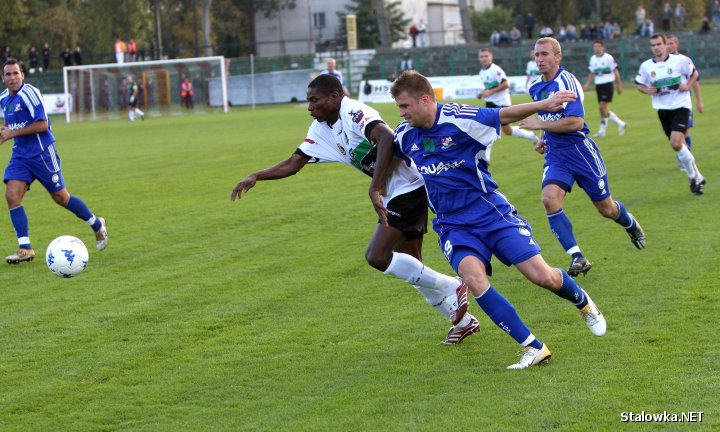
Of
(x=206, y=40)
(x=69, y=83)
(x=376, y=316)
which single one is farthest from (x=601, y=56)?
(x=206, y=40)

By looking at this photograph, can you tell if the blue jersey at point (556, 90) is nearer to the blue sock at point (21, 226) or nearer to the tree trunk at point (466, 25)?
the blue sock at point (21, 226)

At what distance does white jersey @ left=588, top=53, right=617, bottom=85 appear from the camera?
23.4 m

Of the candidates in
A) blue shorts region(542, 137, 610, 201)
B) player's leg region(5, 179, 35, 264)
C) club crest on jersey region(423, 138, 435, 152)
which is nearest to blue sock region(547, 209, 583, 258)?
blue shorts region(542, 137, 610, 201)

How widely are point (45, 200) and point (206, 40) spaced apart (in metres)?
48.3

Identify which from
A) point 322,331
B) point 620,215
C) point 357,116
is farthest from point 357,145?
point 620,215

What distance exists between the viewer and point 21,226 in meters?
10.9

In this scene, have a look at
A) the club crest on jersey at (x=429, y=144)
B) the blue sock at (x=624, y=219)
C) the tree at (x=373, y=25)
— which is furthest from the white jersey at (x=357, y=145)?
the tree at (x=373, y=25)

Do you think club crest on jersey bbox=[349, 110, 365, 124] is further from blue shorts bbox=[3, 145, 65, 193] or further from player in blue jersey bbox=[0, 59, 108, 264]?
blue shorts bbox=[3, 145, 65, 193]

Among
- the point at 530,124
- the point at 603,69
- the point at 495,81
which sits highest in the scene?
the point at 603,69

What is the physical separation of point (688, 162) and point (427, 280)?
7.41 meters

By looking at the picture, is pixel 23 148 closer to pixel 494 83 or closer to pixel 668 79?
pixel 668 79

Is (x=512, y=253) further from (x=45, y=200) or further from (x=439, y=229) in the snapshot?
(x=45, y=200)

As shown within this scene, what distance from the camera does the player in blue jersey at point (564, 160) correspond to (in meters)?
8.71

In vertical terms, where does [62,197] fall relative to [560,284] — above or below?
above
